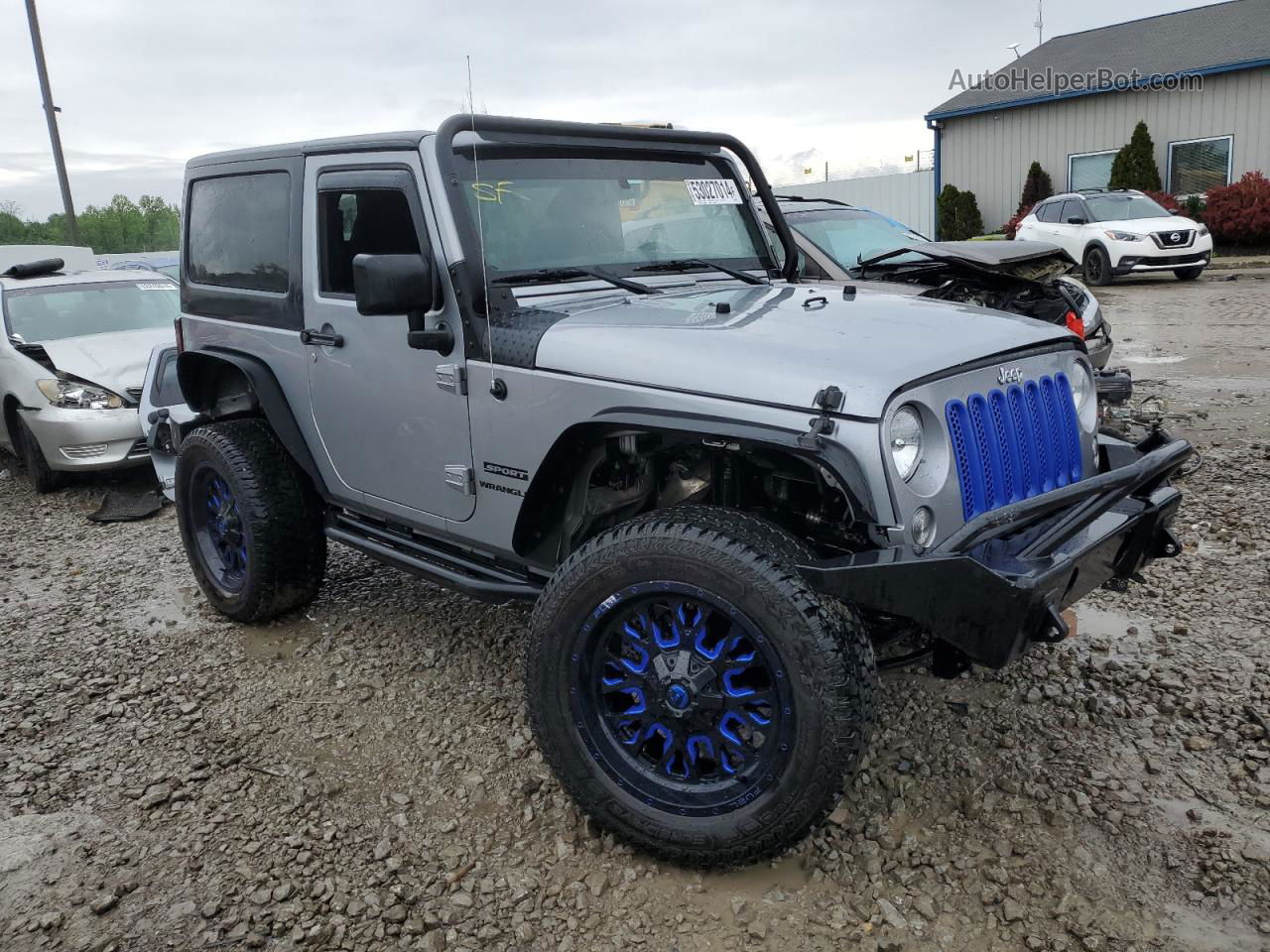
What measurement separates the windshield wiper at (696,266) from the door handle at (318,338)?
1.12 metres

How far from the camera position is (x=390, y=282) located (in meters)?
2.94

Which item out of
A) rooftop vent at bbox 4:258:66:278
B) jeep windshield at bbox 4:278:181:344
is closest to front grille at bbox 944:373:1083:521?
jeep windshield at bbox 4:278:181:344

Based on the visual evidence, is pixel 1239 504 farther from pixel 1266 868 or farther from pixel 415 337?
pixel 415 337

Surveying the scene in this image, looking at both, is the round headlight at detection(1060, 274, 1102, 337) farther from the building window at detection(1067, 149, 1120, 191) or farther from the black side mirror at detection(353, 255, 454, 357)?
the building window at detection(1067, 149, 1120, 191)

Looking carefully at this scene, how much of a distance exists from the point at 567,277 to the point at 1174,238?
1584cm

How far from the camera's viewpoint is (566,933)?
255 centimetres

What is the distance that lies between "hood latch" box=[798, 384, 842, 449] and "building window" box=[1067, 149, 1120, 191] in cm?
2316

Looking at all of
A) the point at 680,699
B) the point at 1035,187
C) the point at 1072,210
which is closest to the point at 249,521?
the point at 680,699

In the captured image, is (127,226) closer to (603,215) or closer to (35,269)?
(35,269)

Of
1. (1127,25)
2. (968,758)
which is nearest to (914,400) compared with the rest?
(968,758)

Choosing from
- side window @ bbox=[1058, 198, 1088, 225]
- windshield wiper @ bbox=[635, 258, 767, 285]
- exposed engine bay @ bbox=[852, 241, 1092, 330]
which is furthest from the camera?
side window @ bbox=[1058, 198, 1088, 225]

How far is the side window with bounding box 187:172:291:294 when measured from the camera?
13.1ft

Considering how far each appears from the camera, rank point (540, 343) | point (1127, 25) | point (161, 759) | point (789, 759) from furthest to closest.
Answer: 1. point (1127, 25)
2. point (161, 759)
3. point (540, 343)
4. point (789, 759)

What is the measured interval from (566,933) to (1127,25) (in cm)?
2939
